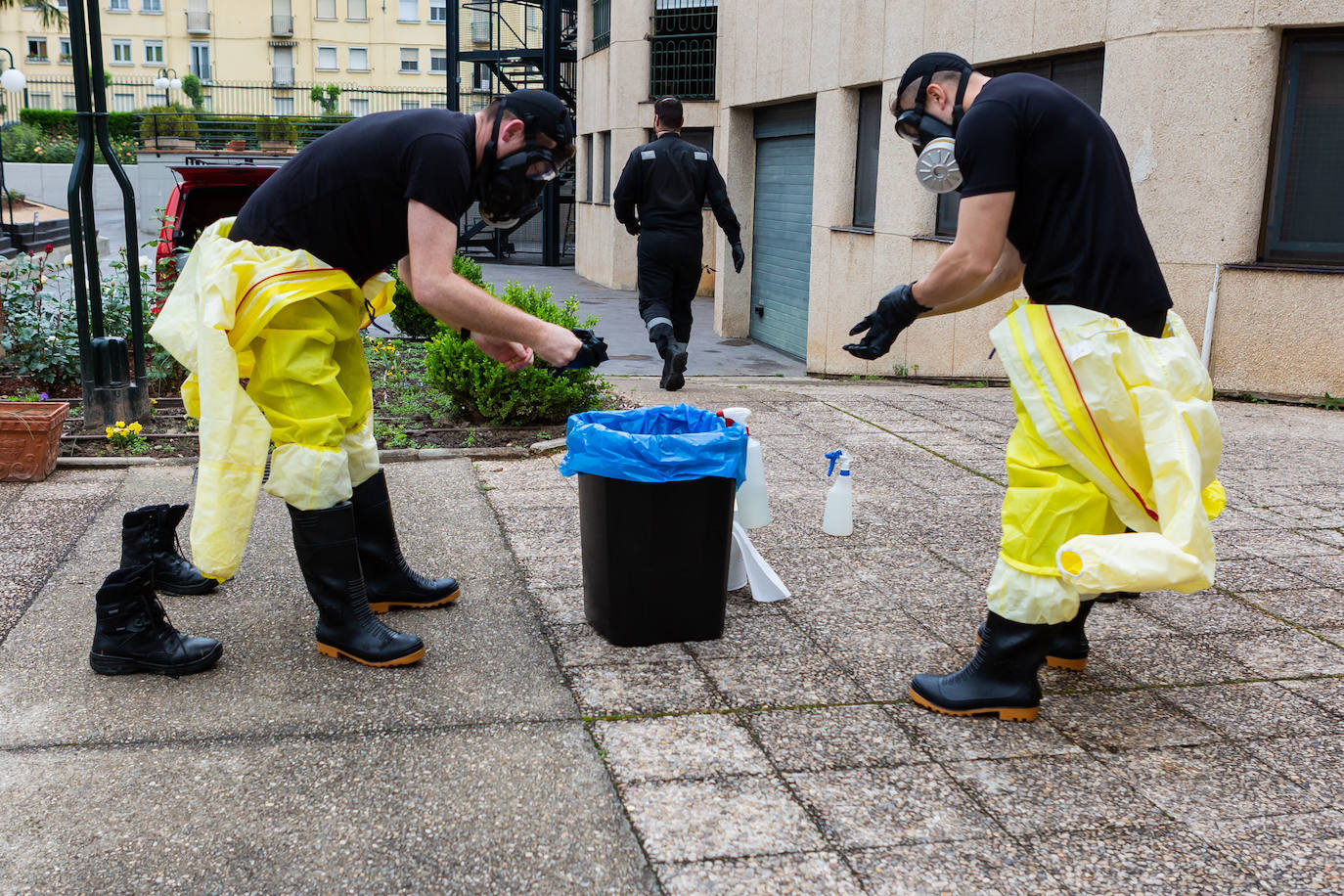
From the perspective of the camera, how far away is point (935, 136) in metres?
3.36

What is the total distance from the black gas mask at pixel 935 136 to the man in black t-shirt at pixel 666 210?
16.1 ft

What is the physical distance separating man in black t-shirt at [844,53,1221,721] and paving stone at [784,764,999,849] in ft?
1.63

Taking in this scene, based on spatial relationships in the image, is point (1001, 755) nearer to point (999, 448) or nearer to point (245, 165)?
point (999, 448)

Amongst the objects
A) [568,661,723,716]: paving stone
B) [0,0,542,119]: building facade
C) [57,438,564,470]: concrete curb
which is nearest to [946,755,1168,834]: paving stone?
[568,661,723,716]: paving stone

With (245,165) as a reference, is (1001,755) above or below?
below

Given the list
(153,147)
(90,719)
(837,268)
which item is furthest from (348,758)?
(153,147)

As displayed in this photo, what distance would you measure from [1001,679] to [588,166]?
22.4m

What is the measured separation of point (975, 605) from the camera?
164 inches

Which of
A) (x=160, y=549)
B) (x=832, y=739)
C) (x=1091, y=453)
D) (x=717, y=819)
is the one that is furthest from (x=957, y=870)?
(x=160, y=549)

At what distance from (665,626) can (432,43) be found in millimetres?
59014

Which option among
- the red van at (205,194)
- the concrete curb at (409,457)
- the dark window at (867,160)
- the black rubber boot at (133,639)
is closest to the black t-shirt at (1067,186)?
the black rubber boot at (133,639)

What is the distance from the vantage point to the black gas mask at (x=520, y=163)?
342 centimetres

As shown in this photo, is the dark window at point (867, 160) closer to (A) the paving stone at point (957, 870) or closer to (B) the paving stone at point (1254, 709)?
(B) the paving stone at point (1254, 709)

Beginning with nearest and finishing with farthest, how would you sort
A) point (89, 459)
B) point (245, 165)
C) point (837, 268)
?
point (89, 459) → point (245, 165) → point (837, 268)
